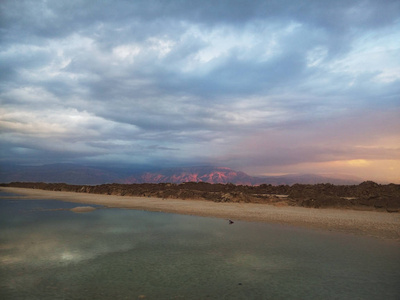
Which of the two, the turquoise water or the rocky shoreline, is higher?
the rocky shoreline

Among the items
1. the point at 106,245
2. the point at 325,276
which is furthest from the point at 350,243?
the point at 106,245

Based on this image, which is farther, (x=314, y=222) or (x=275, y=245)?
(x=314, y=222)

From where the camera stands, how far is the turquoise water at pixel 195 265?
754 cm

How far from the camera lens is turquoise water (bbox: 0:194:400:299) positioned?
7539 mm

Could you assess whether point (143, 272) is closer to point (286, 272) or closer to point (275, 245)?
point (286, 272)

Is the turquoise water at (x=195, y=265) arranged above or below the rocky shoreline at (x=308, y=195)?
below

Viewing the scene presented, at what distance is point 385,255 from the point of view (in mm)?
11094

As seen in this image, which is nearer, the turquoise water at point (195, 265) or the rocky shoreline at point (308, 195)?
the turquoise water at point (195, 265)

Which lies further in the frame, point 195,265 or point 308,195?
point 308,195

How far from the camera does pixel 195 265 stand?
32.1ft

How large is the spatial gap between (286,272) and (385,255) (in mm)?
4965

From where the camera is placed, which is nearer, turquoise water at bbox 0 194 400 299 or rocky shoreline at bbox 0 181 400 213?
turquoise water at bbox 0 194 400 299

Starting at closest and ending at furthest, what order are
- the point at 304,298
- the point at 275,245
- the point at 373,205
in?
the point at 304,298, the point at 275,245, the point at 373,205

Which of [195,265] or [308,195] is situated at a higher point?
[308,195]
